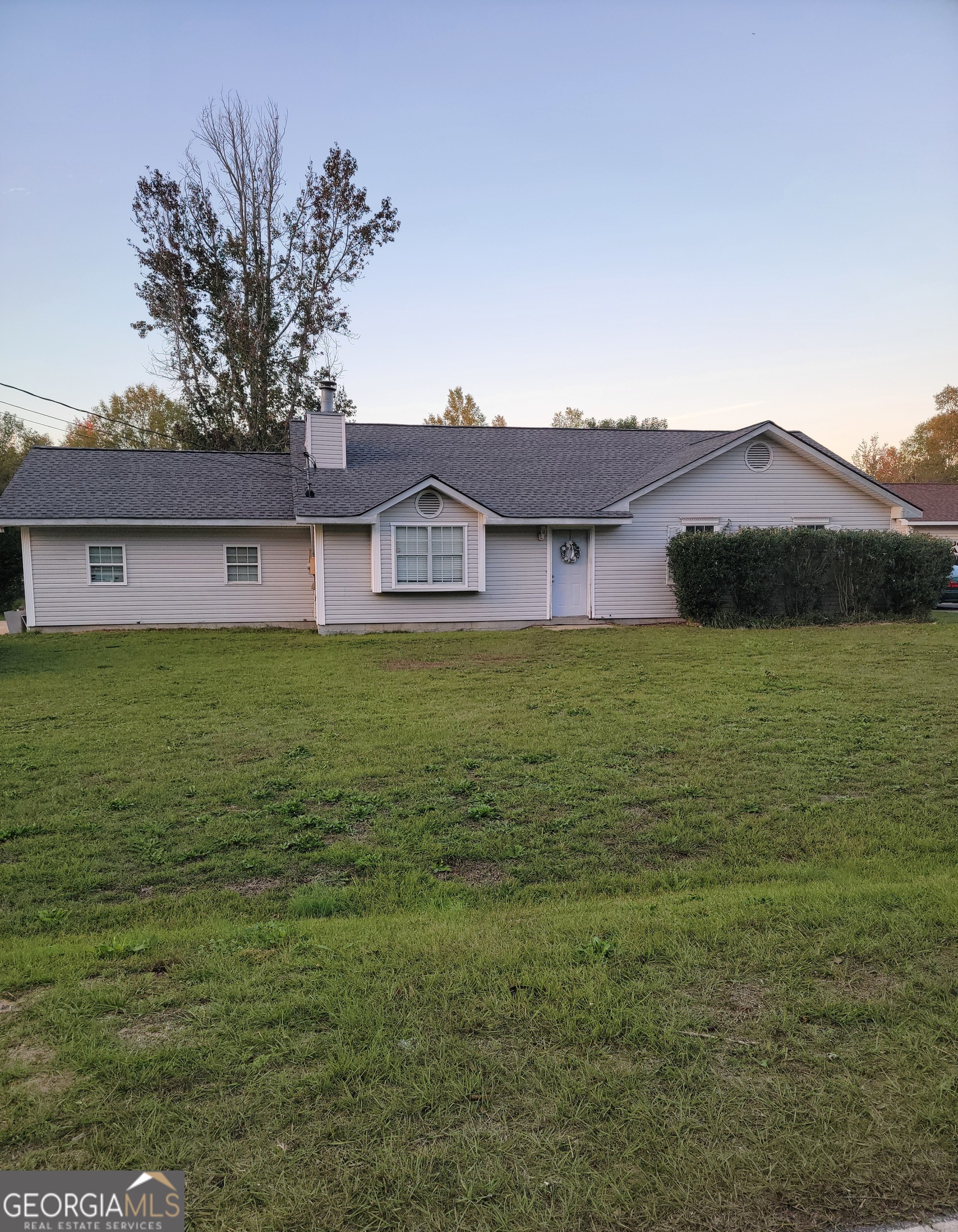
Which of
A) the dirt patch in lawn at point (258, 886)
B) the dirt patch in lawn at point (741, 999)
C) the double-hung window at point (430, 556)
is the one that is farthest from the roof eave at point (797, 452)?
the dirt patch in lawn at point (741, 999)

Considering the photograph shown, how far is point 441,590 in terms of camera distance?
58.3 ft

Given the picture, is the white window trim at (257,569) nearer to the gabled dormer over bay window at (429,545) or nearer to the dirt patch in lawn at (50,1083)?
the gabled dormer over bay window at (429,545)

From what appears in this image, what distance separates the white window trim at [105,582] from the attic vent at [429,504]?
710 cm

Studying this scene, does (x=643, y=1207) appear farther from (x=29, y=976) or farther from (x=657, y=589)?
(x=657, y=589)

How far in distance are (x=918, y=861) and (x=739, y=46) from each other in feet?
41.0

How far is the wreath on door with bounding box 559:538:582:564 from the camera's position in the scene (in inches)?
747

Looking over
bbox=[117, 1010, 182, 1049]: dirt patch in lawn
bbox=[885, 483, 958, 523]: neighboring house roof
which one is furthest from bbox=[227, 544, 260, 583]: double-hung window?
bbox=[885, 483, 958, 523]: neighboring house roof

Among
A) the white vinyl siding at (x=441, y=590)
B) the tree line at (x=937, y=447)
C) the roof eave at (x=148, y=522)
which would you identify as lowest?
the white vinyl siding at (x=441, y=590)

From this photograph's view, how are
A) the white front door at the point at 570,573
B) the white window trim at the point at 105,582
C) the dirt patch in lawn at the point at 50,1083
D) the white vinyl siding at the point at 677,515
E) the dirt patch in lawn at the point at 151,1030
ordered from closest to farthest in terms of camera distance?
1. the dirt patch in lawn at the point at 50,1083
2. the dirt patch in lawn at the point at 151,1030
3. the white window trim at the point at 105,582
4. the white front door at the point at 570,573
5. the white vinyl siding at the point at 677,515

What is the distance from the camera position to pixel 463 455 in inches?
831

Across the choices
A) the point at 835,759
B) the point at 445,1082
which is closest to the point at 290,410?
the point at 835,759

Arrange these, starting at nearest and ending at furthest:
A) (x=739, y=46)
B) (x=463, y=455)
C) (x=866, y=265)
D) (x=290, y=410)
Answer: (x=739, y=46) → (x=866, y=265) → (x=463, y=455) → (x=290, y=410)

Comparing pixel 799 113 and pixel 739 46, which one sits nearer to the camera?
pixel 739 46

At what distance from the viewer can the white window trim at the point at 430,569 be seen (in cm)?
1748
